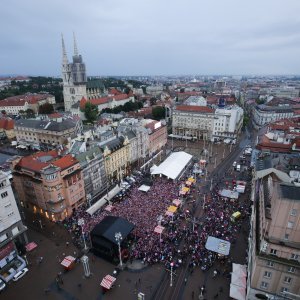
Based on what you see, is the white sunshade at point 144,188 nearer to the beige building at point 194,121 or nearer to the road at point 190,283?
the road at point 190,283

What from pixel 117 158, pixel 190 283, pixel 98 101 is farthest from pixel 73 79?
pixel 190 283

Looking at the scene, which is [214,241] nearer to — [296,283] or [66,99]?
[296,283]

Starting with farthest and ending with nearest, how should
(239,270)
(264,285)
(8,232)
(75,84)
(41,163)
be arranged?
1. (75,84)
2. (41,163)
3. (8,232)
4. (239,270)
5. (264,285)

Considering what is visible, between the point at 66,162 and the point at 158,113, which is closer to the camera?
the point at 66,162

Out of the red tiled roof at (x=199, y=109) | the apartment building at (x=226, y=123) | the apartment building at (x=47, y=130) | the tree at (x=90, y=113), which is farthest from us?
the tree at (x=90, y=113)

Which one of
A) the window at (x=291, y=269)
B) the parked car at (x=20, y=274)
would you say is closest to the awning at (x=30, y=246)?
the parked car at (x=20, y=274)

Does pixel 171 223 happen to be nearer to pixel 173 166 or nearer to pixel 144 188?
pixel 144 188
